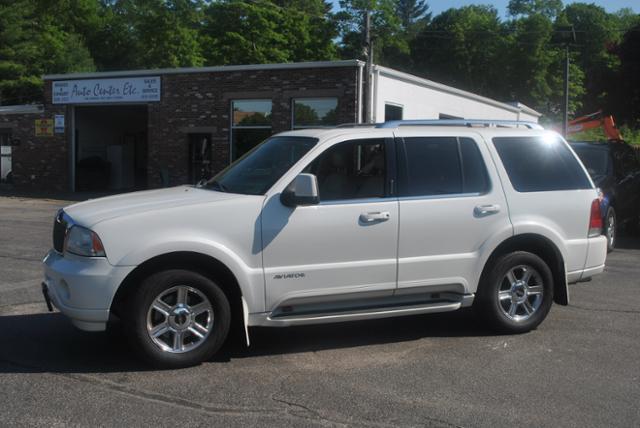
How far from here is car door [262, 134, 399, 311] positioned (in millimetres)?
5414

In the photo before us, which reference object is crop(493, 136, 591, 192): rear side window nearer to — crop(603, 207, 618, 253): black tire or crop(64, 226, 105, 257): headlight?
crop(64, 226, 105, 257): headlight

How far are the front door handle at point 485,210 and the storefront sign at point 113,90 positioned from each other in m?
19.4

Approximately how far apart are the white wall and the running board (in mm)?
14716

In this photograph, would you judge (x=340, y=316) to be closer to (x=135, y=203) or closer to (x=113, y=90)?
(x=135, y=203)

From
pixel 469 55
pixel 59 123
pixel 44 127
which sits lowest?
pixel 44 127

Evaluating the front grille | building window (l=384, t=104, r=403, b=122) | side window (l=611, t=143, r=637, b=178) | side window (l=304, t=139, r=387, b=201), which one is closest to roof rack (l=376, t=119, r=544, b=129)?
side window (l=304, t=139, r=387, b=201)

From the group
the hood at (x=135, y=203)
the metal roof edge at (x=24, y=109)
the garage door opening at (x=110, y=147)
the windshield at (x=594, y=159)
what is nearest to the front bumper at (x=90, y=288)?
the hood at (x=135, y=203)

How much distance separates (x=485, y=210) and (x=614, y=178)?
25.8 ft

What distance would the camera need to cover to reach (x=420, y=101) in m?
23.2

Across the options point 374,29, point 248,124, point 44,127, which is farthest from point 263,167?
point 374,29

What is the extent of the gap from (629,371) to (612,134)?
2035 cm

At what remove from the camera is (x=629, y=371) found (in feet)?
17.8

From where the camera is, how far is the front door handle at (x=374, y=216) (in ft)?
18.6

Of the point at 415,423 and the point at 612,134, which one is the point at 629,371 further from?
the point at 612,134
